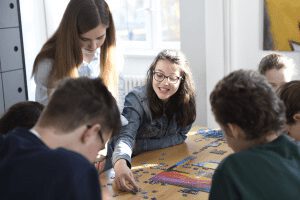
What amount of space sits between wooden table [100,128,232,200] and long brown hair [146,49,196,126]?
0.65 ft

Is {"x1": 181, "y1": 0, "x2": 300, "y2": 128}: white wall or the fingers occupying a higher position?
{"x1": 181, "y1": 0, "x2": 300, "y2": 128}: white wall

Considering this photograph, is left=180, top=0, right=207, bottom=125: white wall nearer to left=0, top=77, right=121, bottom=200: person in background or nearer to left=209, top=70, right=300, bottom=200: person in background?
left=209, top=70, right=300, bottom=200: person in background

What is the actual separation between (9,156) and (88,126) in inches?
10.5

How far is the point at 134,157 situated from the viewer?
2.92 metres

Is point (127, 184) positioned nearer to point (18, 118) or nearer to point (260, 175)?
point (18, 118)

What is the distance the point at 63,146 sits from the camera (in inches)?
57.2

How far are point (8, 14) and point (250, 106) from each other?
431cm

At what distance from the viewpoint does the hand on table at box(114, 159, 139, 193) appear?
2334mm

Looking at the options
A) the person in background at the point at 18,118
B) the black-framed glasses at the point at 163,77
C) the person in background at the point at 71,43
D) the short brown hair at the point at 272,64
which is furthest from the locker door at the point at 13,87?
the person in background at the point at 18,118

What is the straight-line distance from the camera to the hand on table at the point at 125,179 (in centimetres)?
233

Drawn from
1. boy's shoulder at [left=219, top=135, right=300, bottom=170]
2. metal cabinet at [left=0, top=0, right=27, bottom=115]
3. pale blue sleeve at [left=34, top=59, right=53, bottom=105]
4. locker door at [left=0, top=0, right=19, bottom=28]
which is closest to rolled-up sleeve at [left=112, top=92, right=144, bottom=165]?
pale blue sleeve at [left=34, top=59, right=53, bottom=105]

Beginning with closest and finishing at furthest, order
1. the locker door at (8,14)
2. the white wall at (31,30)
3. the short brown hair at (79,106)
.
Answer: the short brown hair at (79,106)
the locker door at (8,14)
the white wall at (31,30)

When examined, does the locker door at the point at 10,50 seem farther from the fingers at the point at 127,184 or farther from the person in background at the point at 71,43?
the fingers at the point at 127,184

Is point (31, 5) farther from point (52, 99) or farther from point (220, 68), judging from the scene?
point (52, 99)
